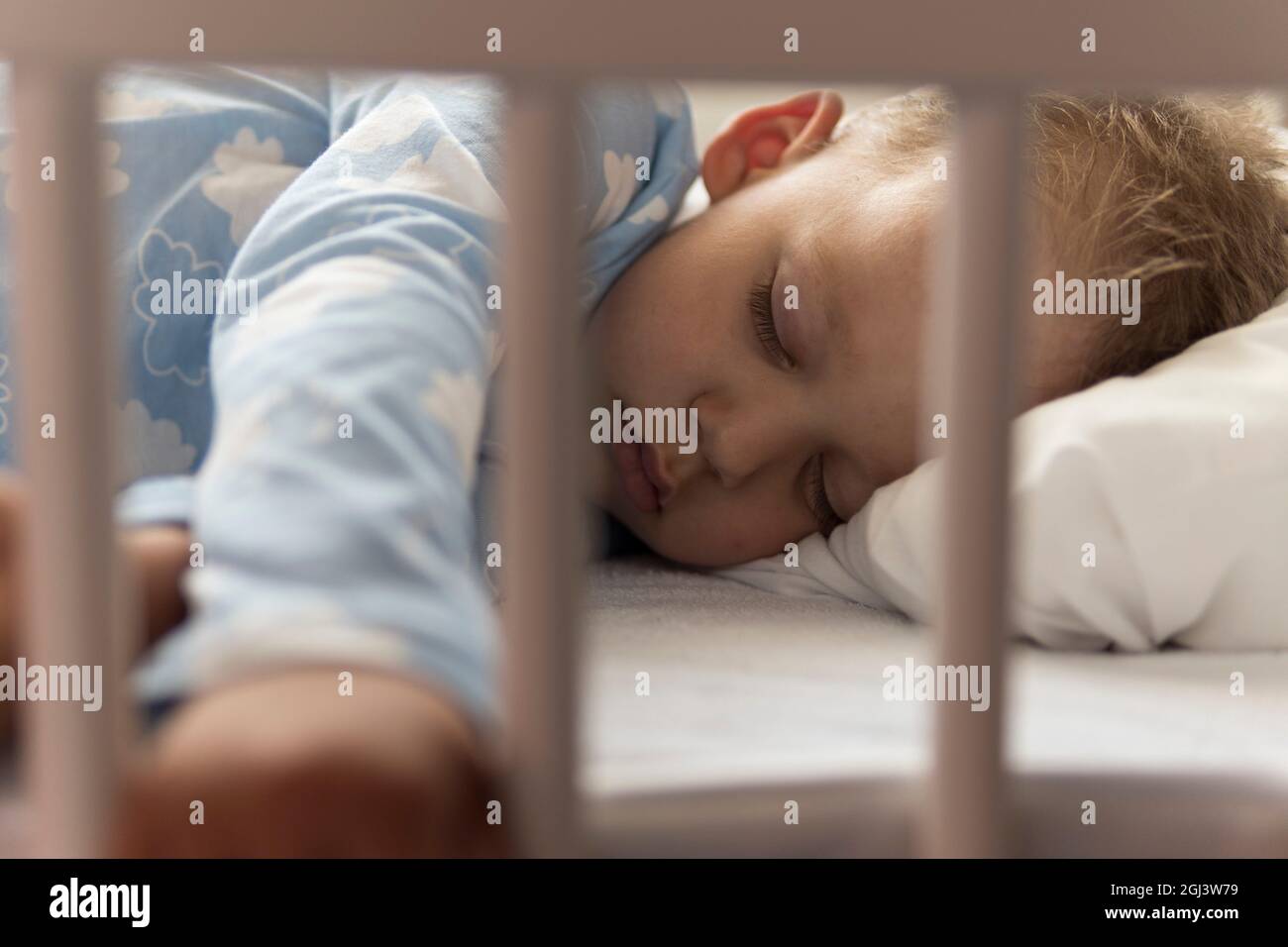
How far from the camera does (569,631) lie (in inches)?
15.1

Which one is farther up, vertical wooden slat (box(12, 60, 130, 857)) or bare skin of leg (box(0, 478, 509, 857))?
vertical wooden slat (box(12, 60, 130, 857))

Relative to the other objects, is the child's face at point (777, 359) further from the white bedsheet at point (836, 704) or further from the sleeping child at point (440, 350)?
the white bedsheet at point (836, 704)

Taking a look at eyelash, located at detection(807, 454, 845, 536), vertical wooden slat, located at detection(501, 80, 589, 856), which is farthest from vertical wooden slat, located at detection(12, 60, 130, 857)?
eyelash, located at detection(807, 454, 845, 536)

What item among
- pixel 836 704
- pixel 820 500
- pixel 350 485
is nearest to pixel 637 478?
pixel 820 500

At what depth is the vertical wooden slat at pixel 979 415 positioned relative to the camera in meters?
0.40

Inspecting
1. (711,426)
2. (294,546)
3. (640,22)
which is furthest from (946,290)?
(711,426)

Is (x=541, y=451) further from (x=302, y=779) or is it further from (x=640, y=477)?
(x=640, y=477)

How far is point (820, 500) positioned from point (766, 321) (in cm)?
14

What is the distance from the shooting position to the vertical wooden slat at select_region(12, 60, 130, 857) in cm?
36

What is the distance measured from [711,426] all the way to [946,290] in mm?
374

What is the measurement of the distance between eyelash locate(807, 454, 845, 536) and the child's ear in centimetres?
26

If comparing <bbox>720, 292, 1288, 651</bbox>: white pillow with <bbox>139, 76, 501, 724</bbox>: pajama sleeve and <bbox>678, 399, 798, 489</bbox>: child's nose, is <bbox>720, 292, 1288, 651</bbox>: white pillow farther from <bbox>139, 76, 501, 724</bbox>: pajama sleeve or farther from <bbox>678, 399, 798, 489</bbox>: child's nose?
<bbox>139, 76, 501, 724</bbox>: pajama sleeve

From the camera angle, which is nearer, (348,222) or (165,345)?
(348,222)
